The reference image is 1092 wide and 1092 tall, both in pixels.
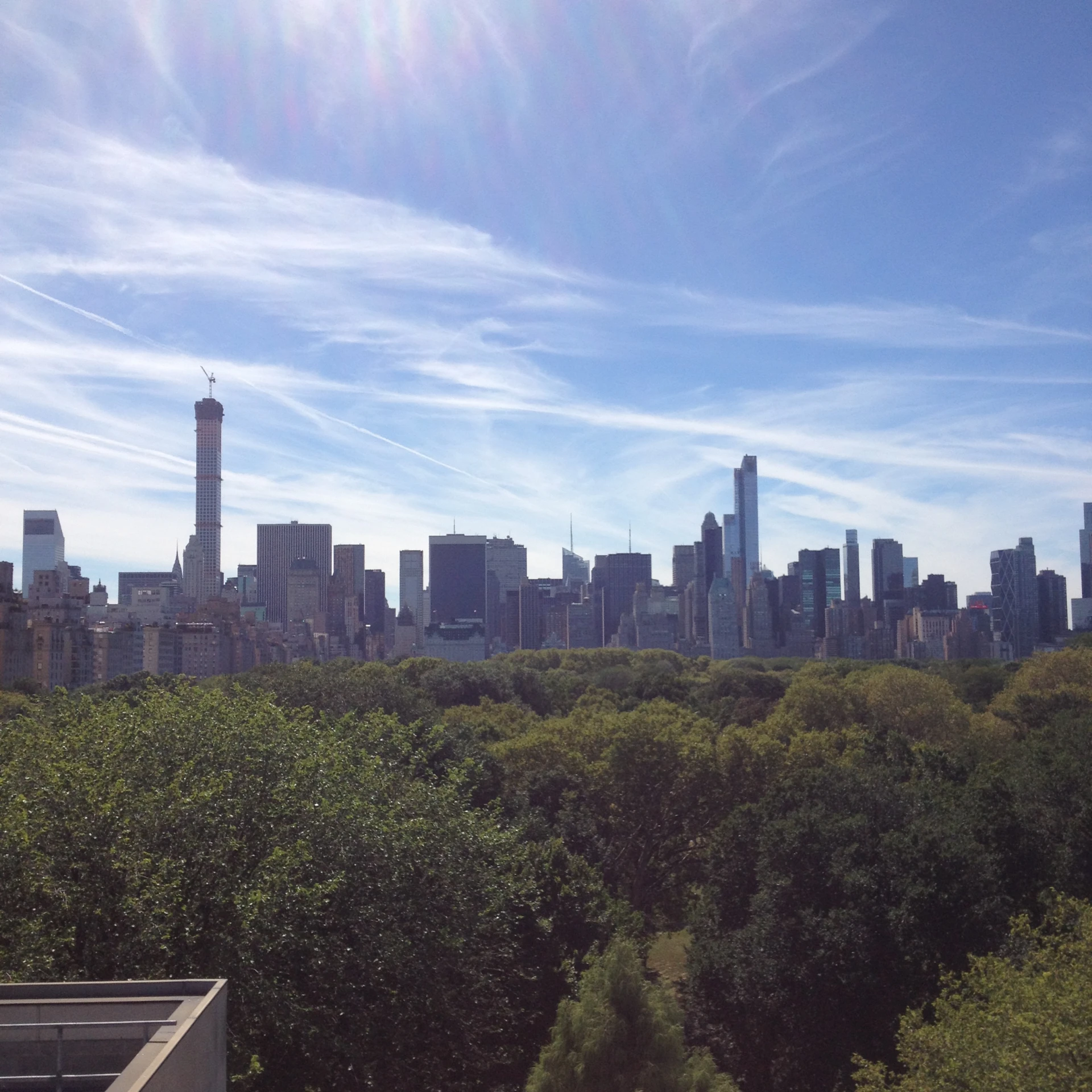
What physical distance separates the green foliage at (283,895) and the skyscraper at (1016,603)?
18579 cm

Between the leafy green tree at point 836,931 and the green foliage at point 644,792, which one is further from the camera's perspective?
the green foliage at point 644,792

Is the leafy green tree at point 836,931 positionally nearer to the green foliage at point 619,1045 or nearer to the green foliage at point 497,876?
the green foliage at point 497,876

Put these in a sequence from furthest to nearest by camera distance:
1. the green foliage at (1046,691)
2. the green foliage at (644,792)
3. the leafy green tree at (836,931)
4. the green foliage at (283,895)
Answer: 1. the green foliage at (1046,691)
2. the green foliage at (644,792)
3. the leafy green tree at (836,931)
4. the green foliage at (283,895)

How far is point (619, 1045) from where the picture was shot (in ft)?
52.9

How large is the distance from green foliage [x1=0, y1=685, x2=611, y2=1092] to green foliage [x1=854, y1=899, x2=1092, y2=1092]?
6533mm

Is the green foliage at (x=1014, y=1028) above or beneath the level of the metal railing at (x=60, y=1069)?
beneath

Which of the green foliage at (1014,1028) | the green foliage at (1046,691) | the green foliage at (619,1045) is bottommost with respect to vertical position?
the green foliage at (619,1045)

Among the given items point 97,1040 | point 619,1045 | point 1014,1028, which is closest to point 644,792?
point 619,1045

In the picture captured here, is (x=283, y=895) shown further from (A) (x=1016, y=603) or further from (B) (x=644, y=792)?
(A) (x=1016, y=603)

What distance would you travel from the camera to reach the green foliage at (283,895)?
13.0 meters

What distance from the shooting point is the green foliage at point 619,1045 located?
16.0 metres

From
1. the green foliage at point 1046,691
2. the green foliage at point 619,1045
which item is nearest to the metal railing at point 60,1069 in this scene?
the green foliage at point 619,1045

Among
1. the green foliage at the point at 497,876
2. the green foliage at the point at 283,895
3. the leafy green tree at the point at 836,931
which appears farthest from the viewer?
the leafy green tree at the point at 836,931

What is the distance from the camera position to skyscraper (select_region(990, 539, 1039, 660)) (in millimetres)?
186250
